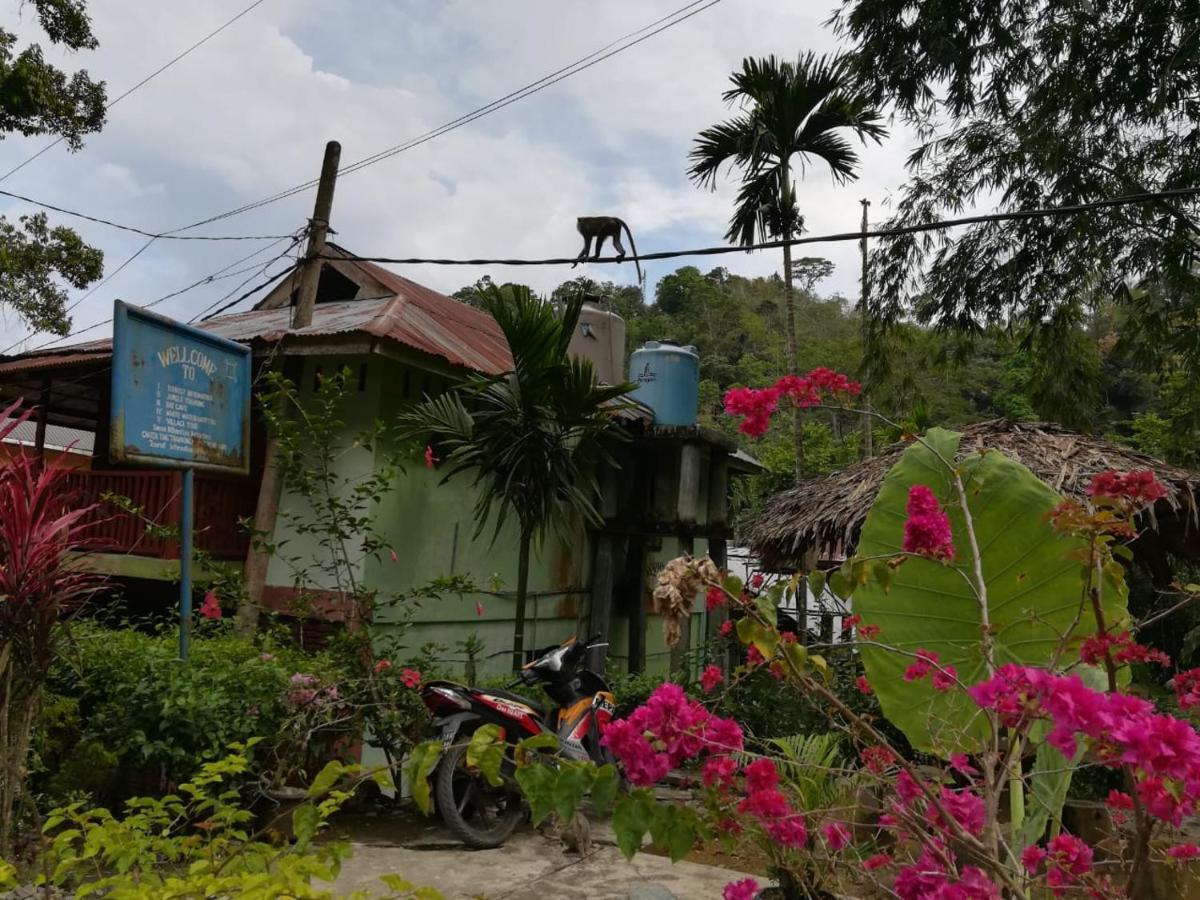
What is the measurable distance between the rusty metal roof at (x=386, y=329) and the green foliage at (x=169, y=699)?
246 cm

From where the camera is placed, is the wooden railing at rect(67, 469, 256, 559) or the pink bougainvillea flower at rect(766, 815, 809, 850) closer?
the pink bougainvillea flower at rect(766, 815, 809, 850)

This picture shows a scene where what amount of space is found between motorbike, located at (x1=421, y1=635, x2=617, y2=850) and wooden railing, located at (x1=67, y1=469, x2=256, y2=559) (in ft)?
10.2

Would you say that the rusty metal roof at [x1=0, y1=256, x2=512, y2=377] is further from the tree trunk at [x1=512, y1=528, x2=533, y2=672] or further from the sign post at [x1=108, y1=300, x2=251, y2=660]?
the tree trunk at [x1=512, y1=528, x2=533, y2=672]

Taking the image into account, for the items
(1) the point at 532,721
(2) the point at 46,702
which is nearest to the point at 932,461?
(1) the point at 532,721

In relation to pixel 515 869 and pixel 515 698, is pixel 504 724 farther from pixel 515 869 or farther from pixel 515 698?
pixel 515 869

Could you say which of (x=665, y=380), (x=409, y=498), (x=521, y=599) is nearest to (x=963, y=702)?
(x=521, y=599)

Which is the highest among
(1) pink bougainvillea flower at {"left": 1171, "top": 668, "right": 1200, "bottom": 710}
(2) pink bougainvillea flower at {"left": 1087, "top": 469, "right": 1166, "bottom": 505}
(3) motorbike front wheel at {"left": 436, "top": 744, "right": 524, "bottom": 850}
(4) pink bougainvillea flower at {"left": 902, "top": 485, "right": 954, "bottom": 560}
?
(2) pink bougainvillea flower at {"left": 1087, "top": 469, "right": 1166, "bottom": 505}

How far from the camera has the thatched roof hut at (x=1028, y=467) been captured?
661cm

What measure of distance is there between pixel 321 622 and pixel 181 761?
2.80m

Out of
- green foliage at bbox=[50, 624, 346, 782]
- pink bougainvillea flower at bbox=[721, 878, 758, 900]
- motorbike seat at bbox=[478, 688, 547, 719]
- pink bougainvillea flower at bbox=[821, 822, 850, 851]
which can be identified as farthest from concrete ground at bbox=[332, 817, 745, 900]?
pink bougainvillea flower at bbox=[721, 878, 758, 900]

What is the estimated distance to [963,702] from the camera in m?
2.86

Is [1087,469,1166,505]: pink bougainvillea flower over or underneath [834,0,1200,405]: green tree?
underneath

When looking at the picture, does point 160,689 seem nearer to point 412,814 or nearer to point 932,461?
point 412,814

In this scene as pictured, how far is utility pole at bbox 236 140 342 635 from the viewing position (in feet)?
19.5
